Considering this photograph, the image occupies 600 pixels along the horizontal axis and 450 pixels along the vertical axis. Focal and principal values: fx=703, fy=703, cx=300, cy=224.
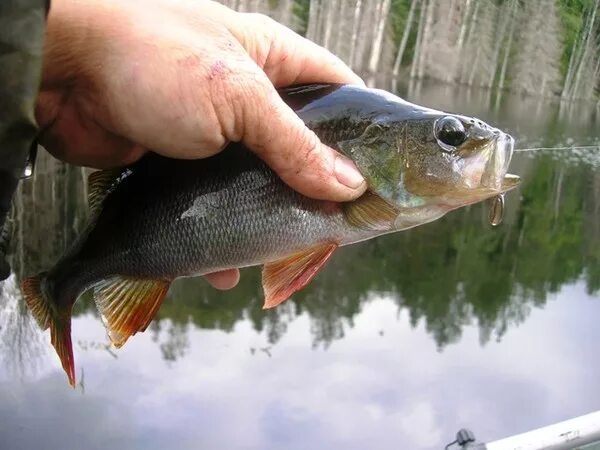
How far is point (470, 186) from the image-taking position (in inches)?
78.7

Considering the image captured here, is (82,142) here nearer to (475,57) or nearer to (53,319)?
(53,319)

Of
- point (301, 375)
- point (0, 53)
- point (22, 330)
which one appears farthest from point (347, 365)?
point (0, 53)

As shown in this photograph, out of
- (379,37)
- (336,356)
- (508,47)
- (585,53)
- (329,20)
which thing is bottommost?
(508,47)

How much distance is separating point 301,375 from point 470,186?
618 cm

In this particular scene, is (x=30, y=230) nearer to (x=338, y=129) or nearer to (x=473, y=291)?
(x=473, y=291)

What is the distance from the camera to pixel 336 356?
834 centimetres

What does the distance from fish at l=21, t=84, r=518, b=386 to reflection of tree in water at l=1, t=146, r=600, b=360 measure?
20.7 feet

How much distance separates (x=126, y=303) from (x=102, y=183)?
1.26 ft

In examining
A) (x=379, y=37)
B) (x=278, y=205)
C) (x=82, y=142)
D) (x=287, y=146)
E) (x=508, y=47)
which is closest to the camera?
(x=287, y=146)

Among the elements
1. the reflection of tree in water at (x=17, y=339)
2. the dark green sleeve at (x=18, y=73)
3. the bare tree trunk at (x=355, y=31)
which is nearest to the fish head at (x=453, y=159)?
the dark green sleeve at (x=18, y=73)

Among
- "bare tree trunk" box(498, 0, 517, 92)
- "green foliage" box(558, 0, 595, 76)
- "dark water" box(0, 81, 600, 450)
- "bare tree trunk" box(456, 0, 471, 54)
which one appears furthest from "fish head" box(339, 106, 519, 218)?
"green foliage" box(558, 0, 595, 76)

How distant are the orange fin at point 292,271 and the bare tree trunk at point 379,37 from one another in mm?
38415

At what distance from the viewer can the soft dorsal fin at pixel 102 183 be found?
2.19m

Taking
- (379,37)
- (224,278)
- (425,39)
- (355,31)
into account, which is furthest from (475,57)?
(224,278)
